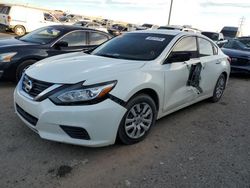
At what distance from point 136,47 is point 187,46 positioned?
94 centimetres

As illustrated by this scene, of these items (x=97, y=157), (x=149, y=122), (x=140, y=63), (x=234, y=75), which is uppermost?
(x=140, y=63)

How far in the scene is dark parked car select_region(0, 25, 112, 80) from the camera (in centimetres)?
580

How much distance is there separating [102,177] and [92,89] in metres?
0.99

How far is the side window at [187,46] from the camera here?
4.38 meters

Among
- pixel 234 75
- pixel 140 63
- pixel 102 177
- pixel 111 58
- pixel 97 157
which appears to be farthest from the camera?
pixel 234 75

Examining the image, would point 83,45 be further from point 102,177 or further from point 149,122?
point 102,177

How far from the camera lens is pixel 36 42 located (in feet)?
21.2

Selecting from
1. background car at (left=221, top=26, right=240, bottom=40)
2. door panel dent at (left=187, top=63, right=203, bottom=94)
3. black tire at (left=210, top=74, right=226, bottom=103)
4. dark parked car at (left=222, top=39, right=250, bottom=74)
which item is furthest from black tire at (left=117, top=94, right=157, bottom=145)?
background car at (left=221, top=26, right=240, bottom=40)

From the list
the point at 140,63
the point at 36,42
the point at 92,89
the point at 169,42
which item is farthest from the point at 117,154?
the point at 36,42

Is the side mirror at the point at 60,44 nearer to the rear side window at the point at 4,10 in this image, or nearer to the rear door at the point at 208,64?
the rear door at the point at 208,64

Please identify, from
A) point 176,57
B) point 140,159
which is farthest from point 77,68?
point 176,57

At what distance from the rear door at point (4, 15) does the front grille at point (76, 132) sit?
17605 mm

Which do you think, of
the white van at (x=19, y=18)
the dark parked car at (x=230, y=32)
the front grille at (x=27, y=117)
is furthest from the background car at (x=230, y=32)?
the front grille at (x=27, y=117)

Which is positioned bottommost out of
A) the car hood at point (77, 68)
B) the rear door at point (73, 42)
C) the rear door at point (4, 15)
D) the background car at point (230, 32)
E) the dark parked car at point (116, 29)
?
the dark parked car at point (116, 29)
